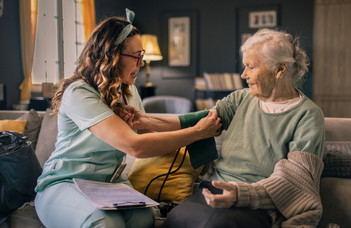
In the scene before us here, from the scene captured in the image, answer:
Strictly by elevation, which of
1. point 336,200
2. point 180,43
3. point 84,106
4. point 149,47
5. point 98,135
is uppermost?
point 180,43

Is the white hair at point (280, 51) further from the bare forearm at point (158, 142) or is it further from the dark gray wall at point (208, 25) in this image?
the dark gray wall at point (208, 25)

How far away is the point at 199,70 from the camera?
696 centimetres

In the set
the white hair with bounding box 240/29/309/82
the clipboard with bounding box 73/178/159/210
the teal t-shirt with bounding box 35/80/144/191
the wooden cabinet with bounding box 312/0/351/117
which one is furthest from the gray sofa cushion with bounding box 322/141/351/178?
the wooden cabinet with bounding box 312/0/351/117

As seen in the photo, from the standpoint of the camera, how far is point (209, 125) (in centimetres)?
179

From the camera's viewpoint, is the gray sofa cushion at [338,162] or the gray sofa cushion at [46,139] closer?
the gray sofa cushion at [338,162]

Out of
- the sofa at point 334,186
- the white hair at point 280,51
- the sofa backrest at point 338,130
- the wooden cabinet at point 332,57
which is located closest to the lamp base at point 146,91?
the wooden cabinet at point 332,57

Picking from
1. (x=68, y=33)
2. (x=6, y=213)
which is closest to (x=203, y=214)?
(x=6, y=213)

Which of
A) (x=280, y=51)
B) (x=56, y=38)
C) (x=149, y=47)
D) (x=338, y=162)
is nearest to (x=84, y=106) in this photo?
(x=280, y=51)

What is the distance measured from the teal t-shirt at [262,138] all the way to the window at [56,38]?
399 cm

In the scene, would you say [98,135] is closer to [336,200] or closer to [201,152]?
[201,152]

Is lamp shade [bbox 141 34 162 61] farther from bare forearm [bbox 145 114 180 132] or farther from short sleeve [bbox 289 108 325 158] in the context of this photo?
short sleeve [bbox 289 108 325 158]

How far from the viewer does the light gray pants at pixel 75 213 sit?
1.43 meters

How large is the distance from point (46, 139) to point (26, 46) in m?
2.48

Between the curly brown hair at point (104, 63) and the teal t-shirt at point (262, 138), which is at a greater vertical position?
the curly brown hair at point (104, 63)
